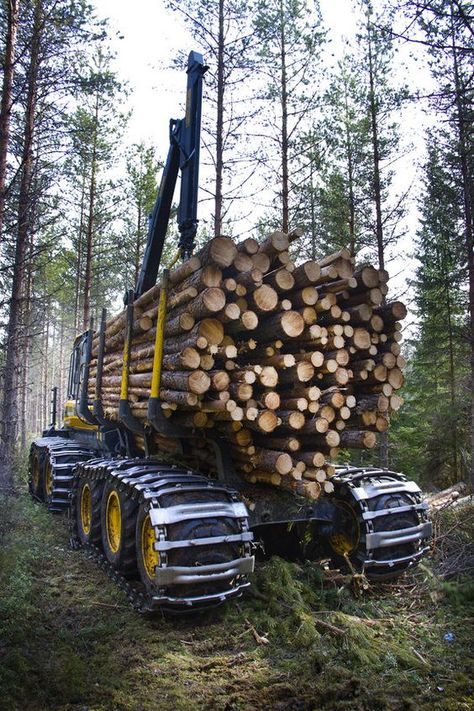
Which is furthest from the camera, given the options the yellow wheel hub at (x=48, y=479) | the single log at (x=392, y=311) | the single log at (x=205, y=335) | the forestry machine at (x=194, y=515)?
the yellow wheel hub at (x=48, y=479)

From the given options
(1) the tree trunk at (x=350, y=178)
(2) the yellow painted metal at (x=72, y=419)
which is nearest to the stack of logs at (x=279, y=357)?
(2) the yellow painted metal at (x=72, y=419)

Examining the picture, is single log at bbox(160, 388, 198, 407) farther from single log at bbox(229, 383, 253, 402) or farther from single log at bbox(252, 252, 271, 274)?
single log at bbox(252, 252, 271, 274)

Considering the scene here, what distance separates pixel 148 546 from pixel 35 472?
7.87 metres

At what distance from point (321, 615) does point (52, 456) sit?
22.0 ft

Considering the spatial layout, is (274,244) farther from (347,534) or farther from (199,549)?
(347,534)

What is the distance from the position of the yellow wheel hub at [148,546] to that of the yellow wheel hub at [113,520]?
947 millimetres

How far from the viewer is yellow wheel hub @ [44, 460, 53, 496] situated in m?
10.0

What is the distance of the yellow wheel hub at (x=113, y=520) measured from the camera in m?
6.11

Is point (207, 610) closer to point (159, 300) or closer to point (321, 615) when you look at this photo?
point (321, 615)

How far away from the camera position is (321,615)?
4.90 m

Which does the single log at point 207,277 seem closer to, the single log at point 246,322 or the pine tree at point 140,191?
the single log at point 246,322

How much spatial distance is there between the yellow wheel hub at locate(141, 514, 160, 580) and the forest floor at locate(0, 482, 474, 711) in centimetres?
47

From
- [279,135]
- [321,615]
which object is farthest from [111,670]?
[279,135]

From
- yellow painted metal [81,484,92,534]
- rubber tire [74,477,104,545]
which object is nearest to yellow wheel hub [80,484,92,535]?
yellow painted metal [81,484,92,534]
